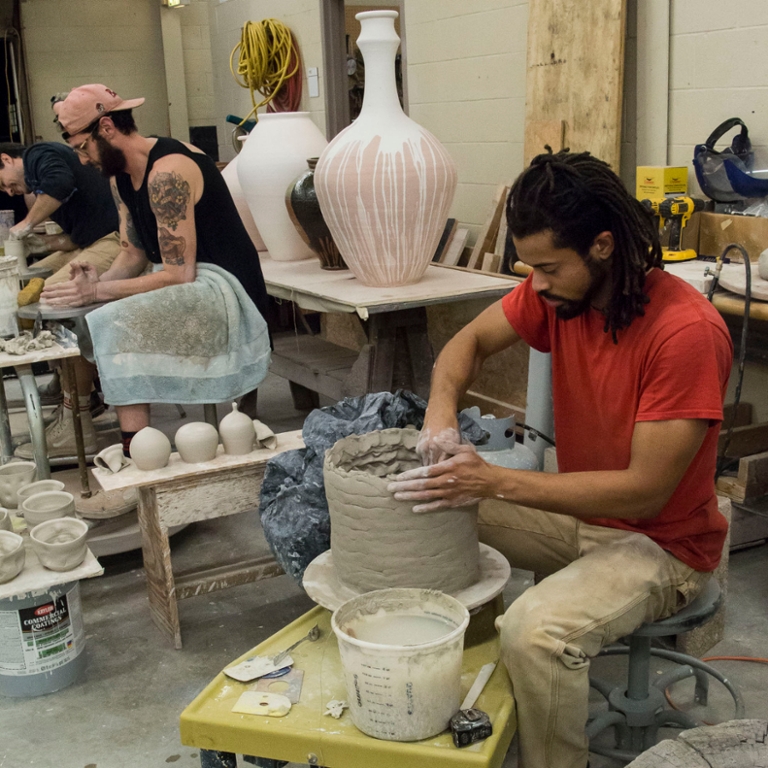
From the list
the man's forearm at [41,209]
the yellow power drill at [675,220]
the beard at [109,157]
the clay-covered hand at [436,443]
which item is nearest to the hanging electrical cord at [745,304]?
the yellow power drill at [675,220]

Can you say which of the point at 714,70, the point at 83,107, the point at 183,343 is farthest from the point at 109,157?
the point at 714,70

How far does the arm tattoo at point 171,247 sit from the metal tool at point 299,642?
171cm

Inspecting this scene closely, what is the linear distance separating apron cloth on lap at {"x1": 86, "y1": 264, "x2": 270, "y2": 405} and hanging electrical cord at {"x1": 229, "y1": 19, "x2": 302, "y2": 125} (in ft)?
10.5

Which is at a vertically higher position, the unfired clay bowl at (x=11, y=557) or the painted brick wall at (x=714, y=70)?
the painted brick wall at (x=714, y=70)

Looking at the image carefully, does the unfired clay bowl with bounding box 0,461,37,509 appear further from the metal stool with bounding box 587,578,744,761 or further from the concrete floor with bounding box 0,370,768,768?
the metal stool with bounding box 587,578,744,761

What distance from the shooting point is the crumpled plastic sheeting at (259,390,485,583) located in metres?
2.26

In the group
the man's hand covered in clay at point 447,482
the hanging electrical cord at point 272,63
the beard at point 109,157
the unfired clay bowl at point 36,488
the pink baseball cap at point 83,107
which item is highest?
the hanging electrical cord at point 272,63

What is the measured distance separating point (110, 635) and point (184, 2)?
715 centimetres

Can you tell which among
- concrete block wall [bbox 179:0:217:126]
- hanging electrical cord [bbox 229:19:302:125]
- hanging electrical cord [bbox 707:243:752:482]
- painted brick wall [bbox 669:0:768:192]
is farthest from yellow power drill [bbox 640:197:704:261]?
concrete block wall [bbox 179:0:217:126]

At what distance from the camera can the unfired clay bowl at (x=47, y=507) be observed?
8.41 feet

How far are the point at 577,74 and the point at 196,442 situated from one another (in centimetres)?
226

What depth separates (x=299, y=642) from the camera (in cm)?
189

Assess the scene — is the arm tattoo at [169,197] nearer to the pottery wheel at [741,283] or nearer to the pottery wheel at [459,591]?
the pottery wheel at [459,591]

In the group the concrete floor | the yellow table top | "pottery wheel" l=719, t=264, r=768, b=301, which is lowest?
the concrete floor
